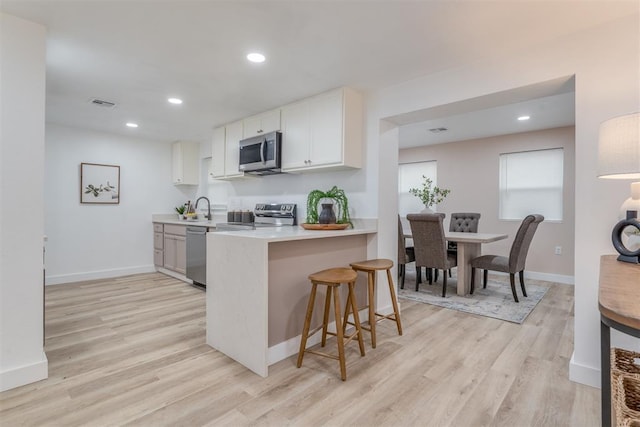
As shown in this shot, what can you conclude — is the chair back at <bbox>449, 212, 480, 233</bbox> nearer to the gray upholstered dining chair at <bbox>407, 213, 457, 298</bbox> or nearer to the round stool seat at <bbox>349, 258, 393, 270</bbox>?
the gray upholstered dining chair at <bbox>407, 213, 457, 298</bbox>

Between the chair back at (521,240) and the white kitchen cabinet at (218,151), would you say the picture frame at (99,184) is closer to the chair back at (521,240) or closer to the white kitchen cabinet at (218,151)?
the white kitchen cabinet at (218,151)

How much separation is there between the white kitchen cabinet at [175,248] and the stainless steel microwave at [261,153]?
1488 millimetres

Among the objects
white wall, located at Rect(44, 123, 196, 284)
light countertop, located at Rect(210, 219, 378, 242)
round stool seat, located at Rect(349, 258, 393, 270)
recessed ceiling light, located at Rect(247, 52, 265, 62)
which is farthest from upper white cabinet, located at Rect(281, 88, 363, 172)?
white wall, located at Rect(44, 123, 196, 284)

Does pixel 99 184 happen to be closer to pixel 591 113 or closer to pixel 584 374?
pixel 591 113

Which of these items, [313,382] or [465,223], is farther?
[465,223]

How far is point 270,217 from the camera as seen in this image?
413 centimetres

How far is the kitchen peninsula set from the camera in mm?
2062

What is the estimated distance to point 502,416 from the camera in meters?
1.68

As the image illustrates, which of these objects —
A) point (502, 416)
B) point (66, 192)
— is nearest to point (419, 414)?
point (502, 416)

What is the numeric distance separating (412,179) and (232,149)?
3.73m

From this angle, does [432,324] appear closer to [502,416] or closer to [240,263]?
[502,416]

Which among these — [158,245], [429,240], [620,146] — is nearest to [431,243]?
[429,240]

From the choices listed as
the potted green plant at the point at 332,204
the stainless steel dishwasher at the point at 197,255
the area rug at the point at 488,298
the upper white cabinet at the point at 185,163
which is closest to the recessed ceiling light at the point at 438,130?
the area rug at the point at 488,298

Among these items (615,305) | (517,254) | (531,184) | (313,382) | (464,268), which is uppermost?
(531,184)
